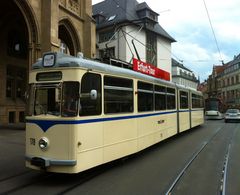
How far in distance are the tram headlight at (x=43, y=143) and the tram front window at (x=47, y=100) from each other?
59 cm

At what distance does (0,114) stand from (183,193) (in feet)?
63.3

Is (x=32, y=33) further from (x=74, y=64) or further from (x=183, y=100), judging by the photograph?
(x=74, y=64)

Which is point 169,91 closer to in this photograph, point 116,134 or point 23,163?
point 116,134

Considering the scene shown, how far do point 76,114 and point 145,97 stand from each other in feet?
13.0

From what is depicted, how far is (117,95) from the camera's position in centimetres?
857

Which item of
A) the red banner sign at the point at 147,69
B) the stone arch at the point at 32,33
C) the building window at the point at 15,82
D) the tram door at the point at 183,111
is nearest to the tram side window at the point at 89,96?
the red banner sign at the point at 147,69

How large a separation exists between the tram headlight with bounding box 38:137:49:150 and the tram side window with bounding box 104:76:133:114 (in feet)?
5.56

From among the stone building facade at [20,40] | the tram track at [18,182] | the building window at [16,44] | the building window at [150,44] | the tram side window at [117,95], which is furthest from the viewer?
the building window at [150,44]

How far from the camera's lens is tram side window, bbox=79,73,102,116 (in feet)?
23.7

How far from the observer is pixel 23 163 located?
367 inches

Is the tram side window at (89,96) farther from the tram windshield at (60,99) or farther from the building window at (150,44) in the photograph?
the building window at (150,44)

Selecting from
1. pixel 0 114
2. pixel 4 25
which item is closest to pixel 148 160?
pixel 0 114

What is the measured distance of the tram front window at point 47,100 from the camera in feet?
23.5

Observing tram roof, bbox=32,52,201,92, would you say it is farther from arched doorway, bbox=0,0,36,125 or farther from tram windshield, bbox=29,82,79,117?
arched doorway, bbox=0,0,36,125
